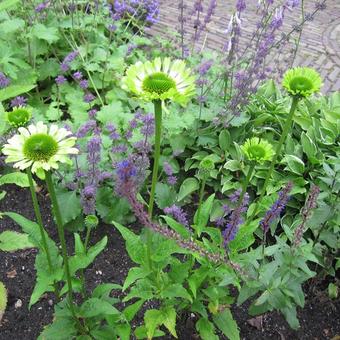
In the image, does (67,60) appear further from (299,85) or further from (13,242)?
(299,85)

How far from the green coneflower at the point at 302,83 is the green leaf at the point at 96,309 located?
3.42ft

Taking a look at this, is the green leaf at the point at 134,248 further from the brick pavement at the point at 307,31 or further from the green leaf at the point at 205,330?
the brick pavement at the point at 307,31

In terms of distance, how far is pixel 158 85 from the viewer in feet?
4.50

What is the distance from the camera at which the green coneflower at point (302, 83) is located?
5.13 feet

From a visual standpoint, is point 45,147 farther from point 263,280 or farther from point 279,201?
point 263,280

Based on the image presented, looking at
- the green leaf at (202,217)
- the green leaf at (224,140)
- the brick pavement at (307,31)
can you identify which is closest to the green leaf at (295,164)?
the green leaf at (224,140)

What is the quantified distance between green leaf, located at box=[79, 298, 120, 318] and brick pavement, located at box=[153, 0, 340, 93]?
3.52 m

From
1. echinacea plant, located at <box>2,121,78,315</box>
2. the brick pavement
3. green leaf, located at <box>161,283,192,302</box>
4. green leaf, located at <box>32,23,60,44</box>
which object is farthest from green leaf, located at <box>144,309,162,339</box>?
the brick pavement

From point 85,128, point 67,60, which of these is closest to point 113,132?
point 85,128

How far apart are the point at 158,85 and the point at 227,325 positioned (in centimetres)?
118

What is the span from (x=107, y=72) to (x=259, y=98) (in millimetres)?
1219

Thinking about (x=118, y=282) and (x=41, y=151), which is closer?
(x=41, y=151)

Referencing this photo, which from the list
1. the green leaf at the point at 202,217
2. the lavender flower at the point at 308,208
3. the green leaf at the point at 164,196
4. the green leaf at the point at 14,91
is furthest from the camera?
the green leaf at the point at 164,196

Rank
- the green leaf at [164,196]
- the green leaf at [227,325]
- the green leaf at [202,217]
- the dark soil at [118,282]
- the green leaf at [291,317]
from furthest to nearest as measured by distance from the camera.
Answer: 1. the green leaf at [164,196]
2. the dark soil at [118,282]
3. the green leaf at [291,317]
4. the green leaf at [227,325]
5. the green leaf at [202,217]
